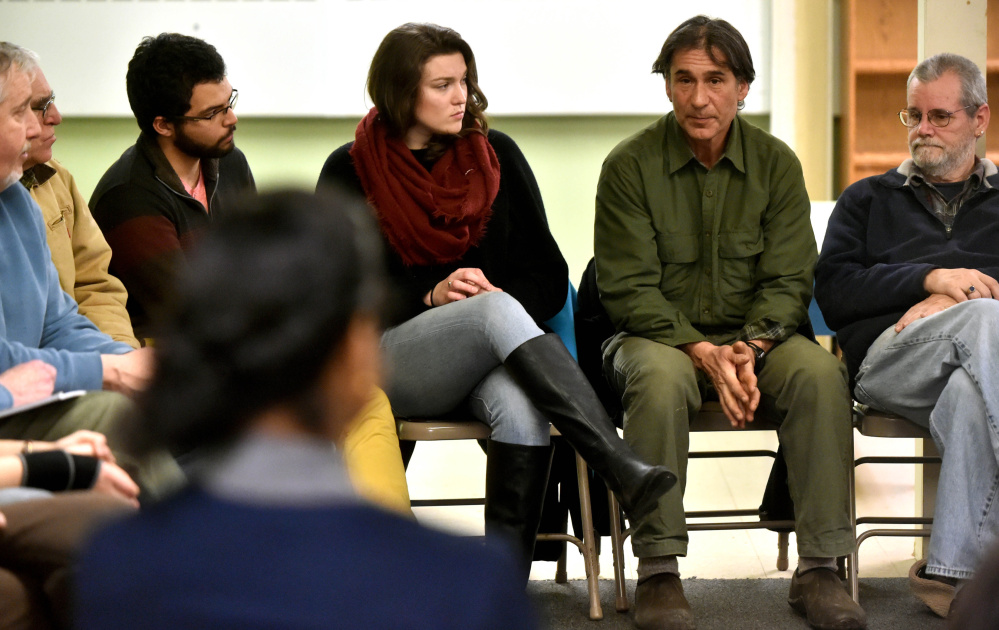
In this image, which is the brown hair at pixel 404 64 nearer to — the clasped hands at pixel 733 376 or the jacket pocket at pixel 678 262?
the jacket pocket at pixel 678 262

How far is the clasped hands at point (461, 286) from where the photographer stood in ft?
8.29

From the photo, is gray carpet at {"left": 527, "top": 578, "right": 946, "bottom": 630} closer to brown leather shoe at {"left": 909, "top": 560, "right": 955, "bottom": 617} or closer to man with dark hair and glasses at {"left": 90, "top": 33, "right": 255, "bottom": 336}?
brown leather shoe at {"left": 909, "top": 560, "right": 955, "bottom": 617}

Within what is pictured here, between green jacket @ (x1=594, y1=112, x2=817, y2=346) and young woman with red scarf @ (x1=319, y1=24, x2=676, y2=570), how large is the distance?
7.0 inches

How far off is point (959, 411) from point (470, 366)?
110 centimetres

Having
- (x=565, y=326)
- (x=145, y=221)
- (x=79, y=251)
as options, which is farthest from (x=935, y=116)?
(x=79, y=251)

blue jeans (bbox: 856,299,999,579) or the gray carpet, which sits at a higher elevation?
blue jeans (bbox: 856,299,999,579)

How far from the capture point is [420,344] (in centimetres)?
242

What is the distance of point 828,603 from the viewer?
2.33 meters

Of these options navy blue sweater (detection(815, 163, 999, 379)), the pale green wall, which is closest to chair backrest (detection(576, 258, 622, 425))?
navy blue sweater (detection(815, 163, 999, 379))

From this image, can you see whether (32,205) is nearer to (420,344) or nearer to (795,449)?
(420,344)

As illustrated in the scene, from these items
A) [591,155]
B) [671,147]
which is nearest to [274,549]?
[671,147]

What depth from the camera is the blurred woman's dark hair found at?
789 millimetres

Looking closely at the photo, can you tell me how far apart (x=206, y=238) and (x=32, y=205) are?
1722mm

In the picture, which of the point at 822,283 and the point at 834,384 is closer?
the point at 834,384
